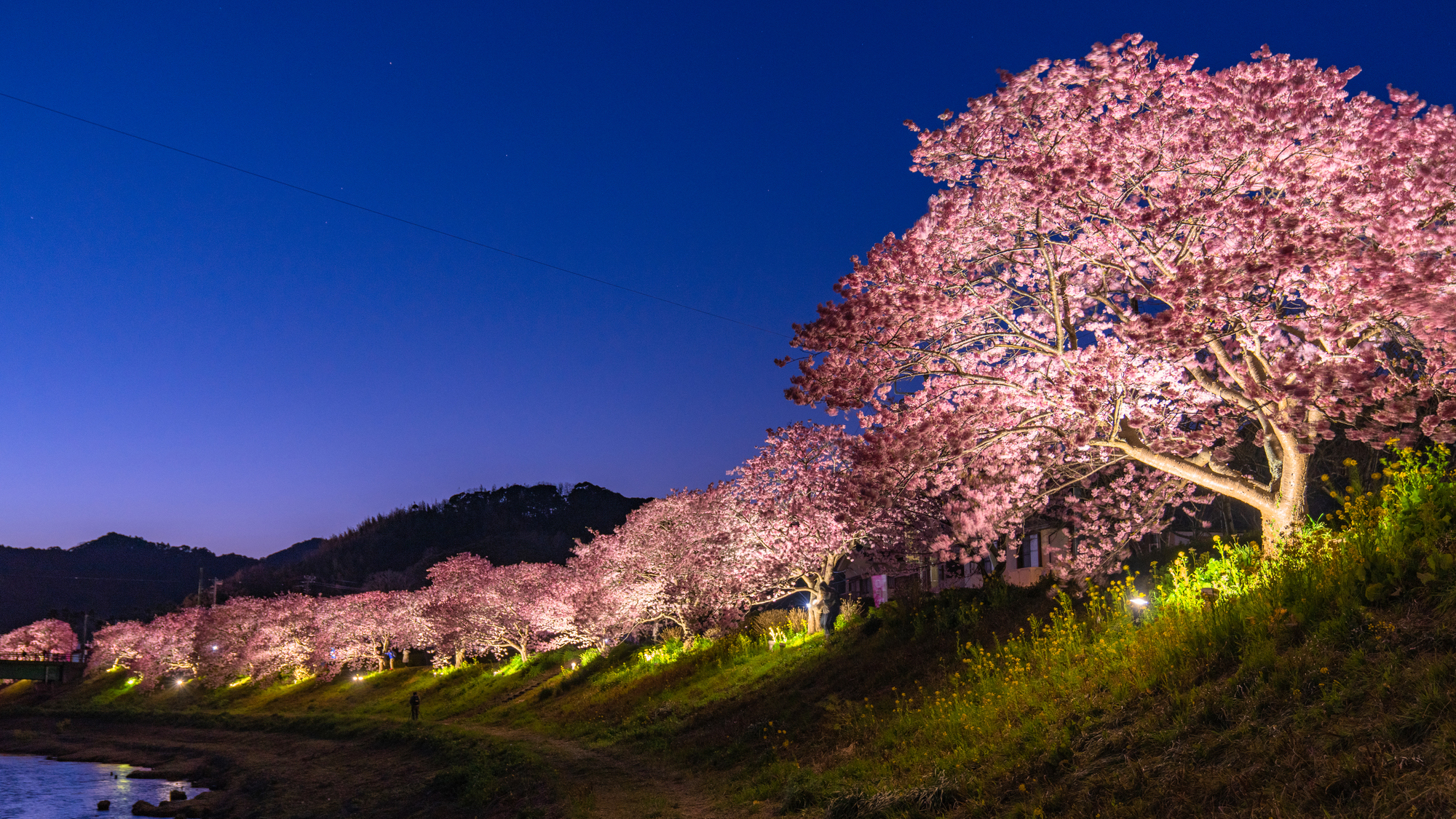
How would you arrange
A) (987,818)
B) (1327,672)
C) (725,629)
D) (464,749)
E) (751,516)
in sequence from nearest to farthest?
1. (1327,672)
2. (987,818)
3. (464,749)
4. (751,516)
5. (725,629)

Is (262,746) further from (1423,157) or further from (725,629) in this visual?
(1423,157)

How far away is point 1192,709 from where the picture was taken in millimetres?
8695

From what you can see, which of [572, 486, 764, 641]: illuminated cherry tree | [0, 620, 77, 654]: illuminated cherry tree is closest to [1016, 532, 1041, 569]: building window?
[572, 486, 764, 641]: illuminated cherry tree

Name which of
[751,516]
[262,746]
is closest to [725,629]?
[751,516]

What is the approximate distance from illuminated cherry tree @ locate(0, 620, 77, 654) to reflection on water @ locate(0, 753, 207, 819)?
203 ft

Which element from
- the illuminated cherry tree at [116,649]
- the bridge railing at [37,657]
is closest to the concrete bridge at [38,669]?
the bridge railing at [37,657]

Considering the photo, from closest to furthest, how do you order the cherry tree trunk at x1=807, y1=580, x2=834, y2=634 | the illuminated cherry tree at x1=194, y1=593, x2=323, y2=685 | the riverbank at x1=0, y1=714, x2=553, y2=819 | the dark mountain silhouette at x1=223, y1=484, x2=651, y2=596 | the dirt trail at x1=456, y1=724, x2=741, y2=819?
the dirt trail at x1=456, y1=724, x2=741, y2=819
the riverbank at x1=0, y1=714, x2=553, y2=819
the cherry tree trunk at x1=807, y1=580, x2=834, y2=634
the illuminated cherry tree at x1=194, y1=593, x2=323, y2=685
the dark mountain silhouette at x1=223, y1=484, x2=651, y2=596

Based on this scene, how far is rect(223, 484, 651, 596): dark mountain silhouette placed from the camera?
139125 mm

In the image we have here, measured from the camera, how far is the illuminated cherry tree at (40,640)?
325 feet

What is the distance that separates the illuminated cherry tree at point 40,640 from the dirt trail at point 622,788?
102306mm

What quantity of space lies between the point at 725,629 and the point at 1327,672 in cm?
3103

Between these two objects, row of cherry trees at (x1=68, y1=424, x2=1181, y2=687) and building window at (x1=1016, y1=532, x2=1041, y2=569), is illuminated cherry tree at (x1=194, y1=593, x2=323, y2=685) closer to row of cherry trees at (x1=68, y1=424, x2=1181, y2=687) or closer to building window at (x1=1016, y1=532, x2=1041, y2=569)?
row of cherry trees at (x1=68, y1=424, x2=1181, y2=687)

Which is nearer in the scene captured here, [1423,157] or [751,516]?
[1423,157]

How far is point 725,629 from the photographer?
1487 inches
